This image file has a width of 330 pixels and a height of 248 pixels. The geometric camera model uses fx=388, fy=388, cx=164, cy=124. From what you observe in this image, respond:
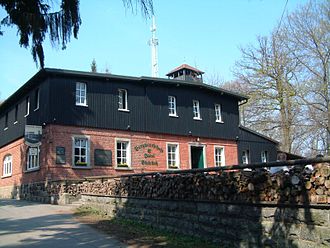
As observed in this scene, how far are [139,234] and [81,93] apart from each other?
46.7 feet

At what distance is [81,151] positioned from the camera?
870 inches

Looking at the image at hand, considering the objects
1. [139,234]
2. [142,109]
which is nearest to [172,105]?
[142,109]

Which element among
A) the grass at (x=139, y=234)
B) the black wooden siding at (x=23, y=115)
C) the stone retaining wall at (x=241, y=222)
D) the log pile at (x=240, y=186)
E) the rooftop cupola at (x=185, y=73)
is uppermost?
the rooftop cupola at (x=185, y=73)

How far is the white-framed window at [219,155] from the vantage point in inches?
1108

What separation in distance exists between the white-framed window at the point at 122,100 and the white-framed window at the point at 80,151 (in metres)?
3.28

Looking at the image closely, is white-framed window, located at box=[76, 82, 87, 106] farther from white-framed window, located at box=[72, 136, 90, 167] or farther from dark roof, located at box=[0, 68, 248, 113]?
white-framed window, located at box=[72, 136, 90, 167]

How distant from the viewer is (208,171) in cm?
909

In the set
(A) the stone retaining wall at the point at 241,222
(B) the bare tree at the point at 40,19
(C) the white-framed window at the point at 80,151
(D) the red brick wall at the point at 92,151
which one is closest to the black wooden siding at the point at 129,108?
(D) the red brick wall at the point at 92,151

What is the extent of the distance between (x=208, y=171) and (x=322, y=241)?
340 centimetres

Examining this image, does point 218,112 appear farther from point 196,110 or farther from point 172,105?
point 172,105

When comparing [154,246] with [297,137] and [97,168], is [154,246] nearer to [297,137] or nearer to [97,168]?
[97,168]

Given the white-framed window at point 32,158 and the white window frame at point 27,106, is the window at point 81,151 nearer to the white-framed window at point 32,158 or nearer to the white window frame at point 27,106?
the white-framed window at point 32,158

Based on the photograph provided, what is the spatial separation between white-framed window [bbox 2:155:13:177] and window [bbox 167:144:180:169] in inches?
430

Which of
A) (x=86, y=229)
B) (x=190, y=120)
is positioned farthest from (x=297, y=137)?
(x=86, y=229)
